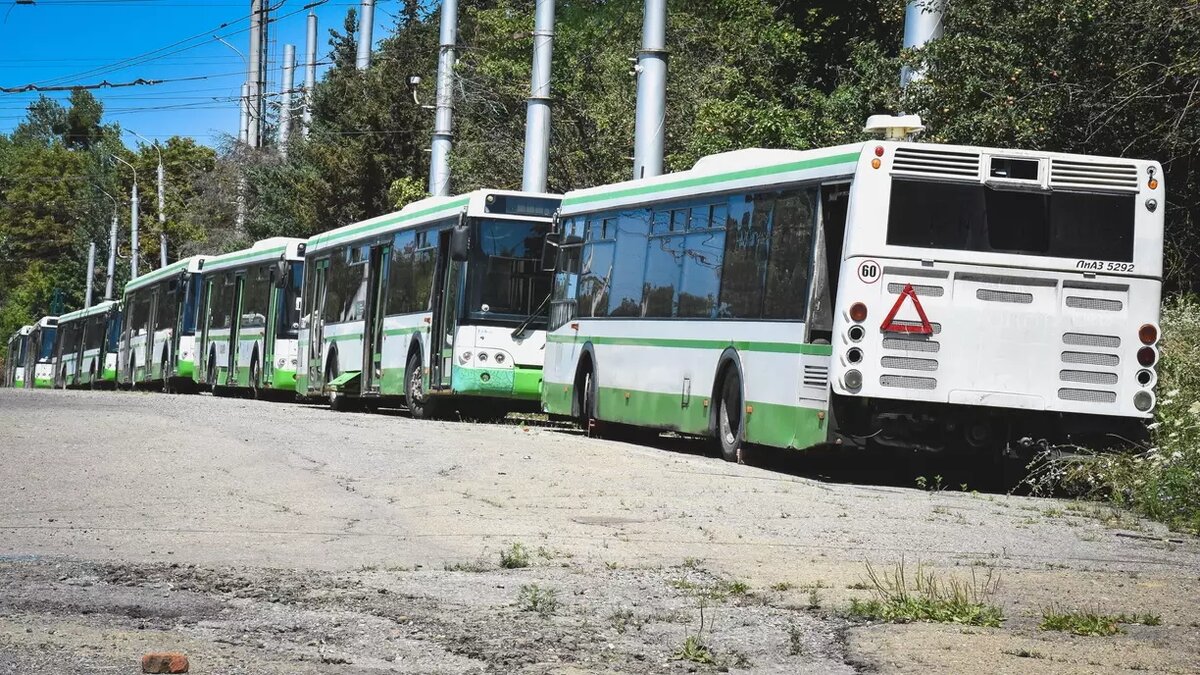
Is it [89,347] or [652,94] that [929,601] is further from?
[89,347]

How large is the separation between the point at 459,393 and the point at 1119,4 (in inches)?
385

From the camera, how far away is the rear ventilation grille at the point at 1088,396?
52.2ft

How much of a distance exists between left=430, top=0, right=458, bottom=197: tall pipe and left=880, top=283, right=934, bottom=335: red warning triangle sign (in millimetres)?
20979

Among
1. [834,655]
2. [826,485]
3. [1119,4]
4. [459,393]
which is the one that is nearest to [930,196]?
[826,485]

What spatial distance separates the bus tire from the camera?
1054 inches

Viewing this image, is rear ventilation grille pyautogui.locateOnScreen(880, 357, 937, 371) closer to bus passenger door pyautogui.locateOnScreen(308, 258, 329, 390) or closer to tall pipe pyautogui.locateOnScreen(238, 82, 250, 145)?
bus passenger door pyautogui.locateOnScreen(308, 258, 329, 390)

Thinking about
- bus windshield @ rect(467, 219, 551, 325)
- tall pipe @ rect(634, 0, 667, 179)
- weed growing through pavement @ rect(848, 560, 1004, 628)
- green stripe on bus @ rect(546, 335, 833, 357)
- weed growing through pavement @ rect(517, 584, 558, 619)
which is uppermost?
tall pipe @ rect(634, 0, 667, 179)

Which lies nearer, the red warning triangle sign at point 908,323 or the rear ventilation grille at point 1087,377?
the red warning triangle sign at point 908,323

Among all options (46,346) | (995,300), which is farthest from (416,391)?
(46,346)

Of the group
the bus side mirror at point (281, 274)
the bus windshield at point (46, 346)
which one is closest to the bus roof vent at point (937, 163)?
the bus side mirror at point (281, 274)

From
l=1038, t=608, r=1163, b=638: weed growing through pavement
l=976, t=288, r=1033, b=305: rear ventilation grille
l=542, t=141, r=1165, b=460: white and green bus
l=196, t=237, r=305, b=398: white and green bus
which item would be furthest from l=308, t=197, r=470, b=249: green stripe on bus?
l=1038, t=608, r=1163, b=638: weed growing through pavement

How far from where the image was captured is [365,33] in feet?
220

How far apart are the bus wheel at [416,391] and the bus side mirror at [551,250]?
302cm

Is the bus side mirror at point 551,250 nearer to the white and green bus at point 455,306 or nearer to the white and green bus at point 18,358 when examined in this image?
the white and green bus at point 455,306
